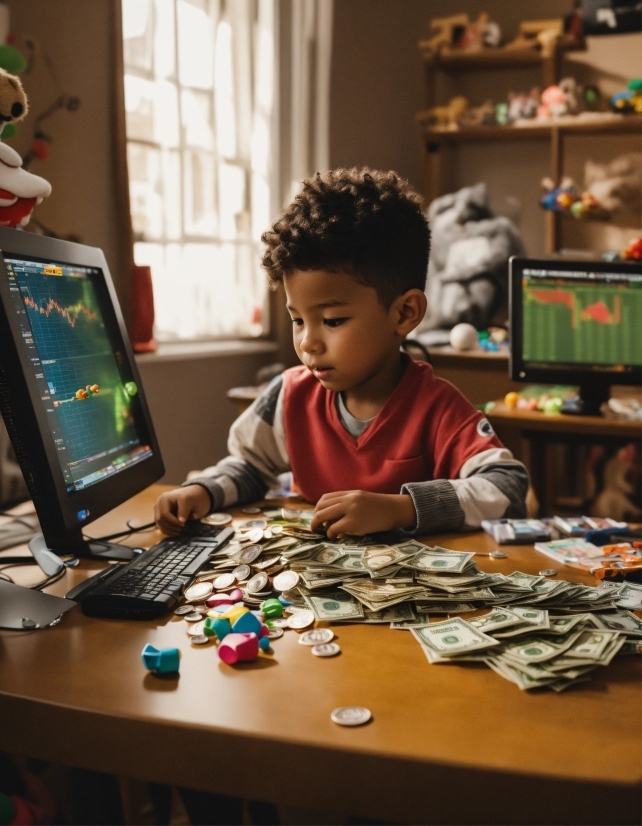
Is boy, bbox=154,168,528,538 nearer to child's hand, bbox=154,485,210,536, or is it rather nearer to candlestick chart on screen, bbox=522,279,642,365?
child's hand, bbox=154,485,210,536

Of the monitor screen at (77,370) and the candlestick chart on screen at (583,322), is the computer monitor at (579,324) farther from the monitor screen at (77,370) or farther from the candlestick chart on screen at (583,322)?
the monitor screen at (77,370)

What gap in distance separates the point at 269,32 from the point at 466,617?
334cm

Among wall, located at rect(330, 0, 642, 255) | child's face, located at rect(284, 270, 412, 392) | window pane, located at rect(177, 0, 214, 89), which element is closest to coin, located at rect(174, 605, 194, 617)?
child's face, located at rect(284, 270, 412, 392)

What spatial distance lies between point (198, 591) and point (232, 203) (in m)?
2.81

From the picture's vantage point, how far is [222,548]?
1.17 metres

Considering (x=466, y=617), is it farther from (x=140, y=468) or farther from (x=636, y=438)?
(x=636, y=438)

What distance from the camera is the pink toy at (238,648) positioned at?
795 mm

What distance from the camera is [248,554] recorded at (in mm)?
1099

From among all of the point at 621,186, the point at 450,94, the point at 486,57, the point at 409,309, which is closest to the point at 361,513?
the point at 409,309

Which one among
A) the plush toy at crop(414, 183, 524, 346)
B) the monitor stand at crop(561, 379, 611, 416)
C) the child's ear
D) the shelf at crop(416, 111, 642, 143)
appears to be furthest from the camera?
the shelf at crop(416, 111, 642, 143)

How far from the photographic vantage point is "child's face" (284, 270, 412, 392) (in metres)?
1.25

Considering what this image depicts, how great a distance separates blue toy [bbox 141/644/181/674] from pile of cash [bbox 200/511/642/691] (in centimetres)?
18

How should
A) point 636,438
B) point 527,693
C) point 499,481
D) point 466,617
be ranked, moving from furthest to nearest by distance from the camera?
1. point 636,438
2. point 499,481
3. point 466,617
4. point 527,693

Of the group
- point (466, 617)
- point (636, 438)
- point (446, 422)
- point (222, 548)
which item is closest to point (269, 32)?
point (636, 438)
